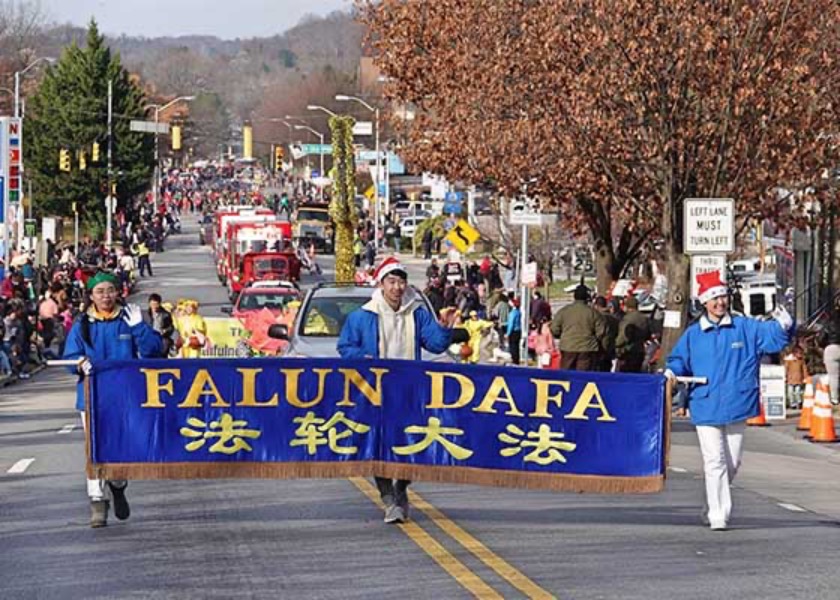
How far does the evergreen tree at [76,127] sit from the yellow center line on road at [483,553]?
3462 inches

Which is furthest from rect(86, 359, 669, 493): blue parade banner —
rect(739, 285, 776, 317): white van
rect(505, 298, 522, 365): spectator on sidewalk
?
rect(739, 285, 776, 317): white van

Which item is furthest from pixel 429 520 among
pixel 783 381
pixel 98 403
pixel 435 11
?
pixel 435 11

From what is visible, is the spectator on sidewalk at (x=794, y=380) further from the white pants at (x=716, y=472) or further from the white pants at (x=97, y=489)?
the white pants at (x=97, y=489)

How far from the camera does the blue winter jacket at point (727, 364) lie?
1352 centimetres

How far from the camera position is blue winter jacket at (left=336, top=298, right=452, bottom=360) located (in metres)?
13.9

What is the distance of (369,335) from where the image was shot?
13.9 m

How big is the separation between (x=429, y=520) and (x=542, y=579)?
276 centimetres

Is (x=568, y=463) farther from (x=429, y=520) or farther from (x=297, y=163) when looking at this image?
(x=297, y=163)

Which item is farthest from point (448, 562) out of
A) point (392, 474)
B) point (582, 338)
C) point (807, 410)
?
point (807, 410)

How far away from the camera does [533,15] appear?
35.5 meters

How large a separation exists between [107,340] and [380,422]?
1.99m

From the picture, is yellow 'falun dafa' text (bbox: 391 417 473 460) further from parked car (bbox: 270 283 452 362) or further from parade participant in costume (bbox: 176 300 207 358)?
parade participant in costume (bbox: 176 300 207 358)

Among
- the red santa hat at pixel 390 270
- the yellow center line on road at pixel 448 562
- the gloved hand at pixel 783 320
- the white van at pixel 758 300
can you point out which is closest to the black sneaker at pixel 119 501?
the yellow center line on road at pixel 448 562

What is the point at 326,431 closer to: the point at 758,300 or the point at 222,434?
the point at 222,434
